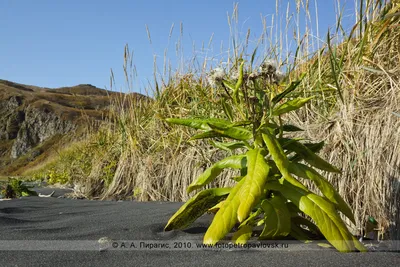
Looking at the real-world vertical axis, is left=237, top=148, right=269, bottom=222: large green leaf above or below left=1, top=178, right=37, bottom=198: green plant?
above

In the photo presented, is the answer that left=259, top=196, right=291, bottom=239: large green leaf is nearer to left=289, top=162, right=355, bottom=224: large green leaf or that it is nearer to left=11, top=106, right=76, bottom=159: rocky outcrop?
left=289, top=162, right=355, bottom=224: large green leaf

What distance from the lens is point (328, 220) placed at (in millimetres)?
1422

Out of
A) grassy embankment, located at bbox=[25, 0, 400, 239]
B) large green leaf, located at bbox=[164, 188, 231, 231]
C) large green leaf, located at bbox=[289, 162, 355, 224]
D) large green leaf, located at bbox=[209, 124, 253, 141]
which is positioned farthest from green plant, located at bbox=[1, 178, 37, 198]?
large green leaf, located at bbox=[289, 162, 355, 224]

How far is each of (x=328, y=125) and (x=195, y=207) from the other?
951 millimetres

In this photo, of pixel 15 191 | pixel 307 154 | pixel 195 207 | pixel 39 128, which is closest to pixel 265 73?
pixel 307 154

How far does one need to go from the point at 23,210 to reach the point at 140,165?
3.60 ft

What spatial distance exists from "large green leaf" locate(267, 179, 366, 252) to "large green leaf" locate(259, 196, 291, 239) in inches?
3.5

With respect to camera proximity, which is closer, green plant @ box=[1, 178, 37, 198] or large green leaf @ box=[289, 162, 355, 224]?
large green leaf @ box=[289, 162, 355, 224]

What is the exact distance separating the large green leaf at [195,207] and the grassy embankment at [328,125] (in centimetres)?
62

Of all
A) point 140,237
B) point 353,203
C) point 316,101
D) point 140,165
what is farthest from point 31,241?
point 140,165

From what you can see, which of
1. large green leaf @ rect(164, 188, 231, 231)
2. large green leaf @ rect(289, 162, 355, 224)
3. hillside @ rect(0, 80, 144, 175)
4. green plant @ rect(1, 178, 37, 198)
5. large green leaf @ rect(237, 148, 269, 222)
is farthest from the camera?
hillside @ rect(0, 80, 144, 175)

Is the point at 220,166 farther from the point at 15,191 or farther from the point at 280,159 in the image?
the point at 15,191

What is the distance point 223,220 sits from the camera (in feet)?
4.70

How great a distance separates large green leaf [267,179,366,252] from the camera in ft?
4.65
